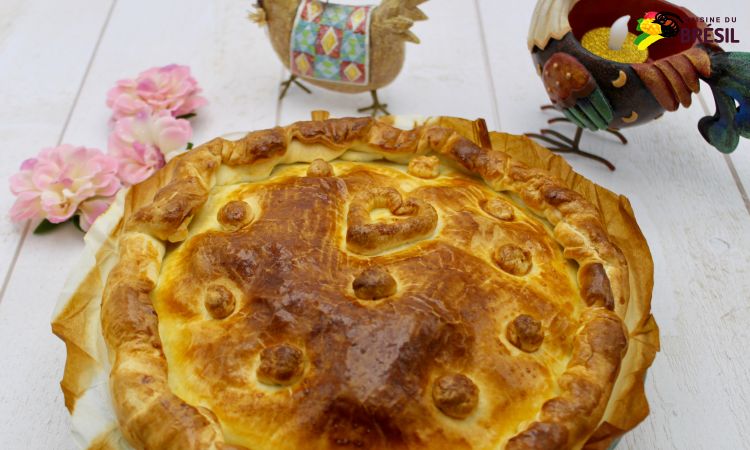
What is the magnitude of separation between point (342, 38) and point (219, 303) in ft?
5.05

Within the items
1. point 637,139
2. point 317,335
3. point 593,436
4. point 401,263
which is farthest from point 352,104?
point 593,436

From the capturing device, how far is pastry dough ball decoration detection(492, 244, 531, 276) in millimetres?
2312

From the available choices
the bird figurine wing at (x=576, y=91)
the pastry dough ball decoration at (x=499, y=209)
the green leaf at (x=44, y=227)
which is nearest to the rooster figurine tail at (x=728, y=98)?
the bird figurine wing at (x=576, y=91)

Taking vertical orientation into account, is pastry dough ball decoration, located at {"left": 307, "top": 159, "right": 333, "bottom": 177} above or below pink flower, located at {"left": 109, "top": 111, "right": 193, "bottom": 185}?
above

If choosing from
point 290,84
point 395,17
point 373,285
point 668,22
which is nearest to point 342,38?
point 395,17

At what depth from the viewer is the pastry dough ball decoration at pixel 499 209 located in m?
2.51

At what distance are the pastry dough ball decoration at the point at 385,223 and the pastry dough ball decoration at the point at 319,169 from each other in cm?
17

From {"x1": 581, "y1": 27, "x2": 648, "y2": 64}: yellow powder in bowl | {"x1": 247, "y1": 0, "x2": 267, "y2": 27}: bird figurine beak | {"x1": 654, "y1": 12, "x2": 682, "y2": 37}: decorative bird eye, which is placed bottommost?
{"x1": 247, "y1": 0, "x2": 267, "y2": 27}: bird figurine beak

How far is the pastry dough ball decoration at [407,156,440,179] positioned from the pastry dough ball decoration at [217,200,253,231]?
1.97ft

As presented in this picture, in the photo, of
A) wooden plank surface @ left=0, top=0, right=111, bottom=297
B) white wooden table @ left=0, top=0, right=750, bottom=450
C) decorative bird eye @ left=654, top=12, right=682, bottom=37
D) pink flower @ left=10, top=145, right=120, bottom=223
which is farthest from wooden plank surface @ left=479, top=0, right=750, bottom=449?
wooden plank surface @ left=0, top=0, right=111, bottom=297

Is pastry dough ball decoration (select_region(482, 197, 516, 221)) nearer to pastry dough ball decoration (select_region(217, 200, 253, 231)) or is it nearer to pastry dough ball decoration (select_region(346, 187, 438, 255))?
pastry dough ball decoration (select_region(346, 187, 438, 255))

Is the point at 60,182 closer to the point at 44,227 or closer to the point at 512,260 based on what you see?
the point at 44,227

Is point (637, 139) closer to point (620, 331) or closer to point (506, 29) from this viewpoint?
point (506, 29)

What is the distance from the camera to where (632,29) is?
10.9ft
